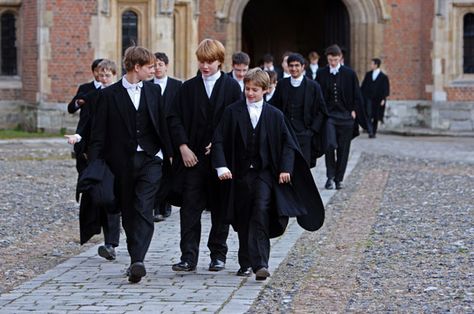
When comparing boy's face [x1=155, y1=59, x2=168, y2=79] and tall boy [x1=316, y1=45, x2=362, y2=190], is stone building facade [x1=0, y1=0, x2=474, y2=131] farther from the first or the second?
boy's face [x1=155, y1=59, x2=168, y2=79]

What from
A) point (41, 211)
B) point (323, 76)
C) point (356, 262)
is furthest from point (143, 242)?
point (323, 76)

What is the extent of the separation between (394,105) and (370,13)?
2.15m

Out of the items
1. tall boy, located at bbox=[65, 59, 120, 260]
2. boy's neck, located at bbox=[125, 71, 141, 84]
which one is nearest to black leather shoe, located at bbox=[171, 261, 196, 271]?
tall boy, located at bbox=[65, 59, 120, 260]

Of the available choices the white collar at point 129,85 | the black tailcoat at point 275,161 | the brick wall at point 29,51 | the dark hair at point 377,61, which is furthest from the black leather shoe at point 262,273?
the dark hair at point 377,61

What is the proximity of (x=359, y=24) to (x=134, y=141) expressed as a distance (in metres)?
18.8

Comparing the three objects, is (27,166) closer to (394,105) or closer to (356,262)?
(356,262)

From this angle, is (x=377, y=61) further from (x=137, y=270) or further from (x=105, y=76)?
(x=137, y=270)

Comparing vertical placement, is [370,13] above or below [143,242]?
above

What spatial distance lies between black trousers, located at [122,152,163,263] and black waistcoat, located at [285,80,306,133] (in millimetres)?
5122

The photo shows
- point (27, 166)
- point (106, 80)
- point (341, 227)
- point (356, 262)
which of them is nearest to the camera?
point (356, 262)

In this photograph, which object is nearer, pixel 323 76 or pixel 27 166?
pixel 323 76

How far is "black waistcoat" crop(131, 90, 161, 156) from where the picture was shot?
344 inches

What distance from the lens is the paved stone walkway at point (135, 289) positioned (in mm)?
7664

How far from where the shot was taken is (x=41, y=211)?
13.0 meters
